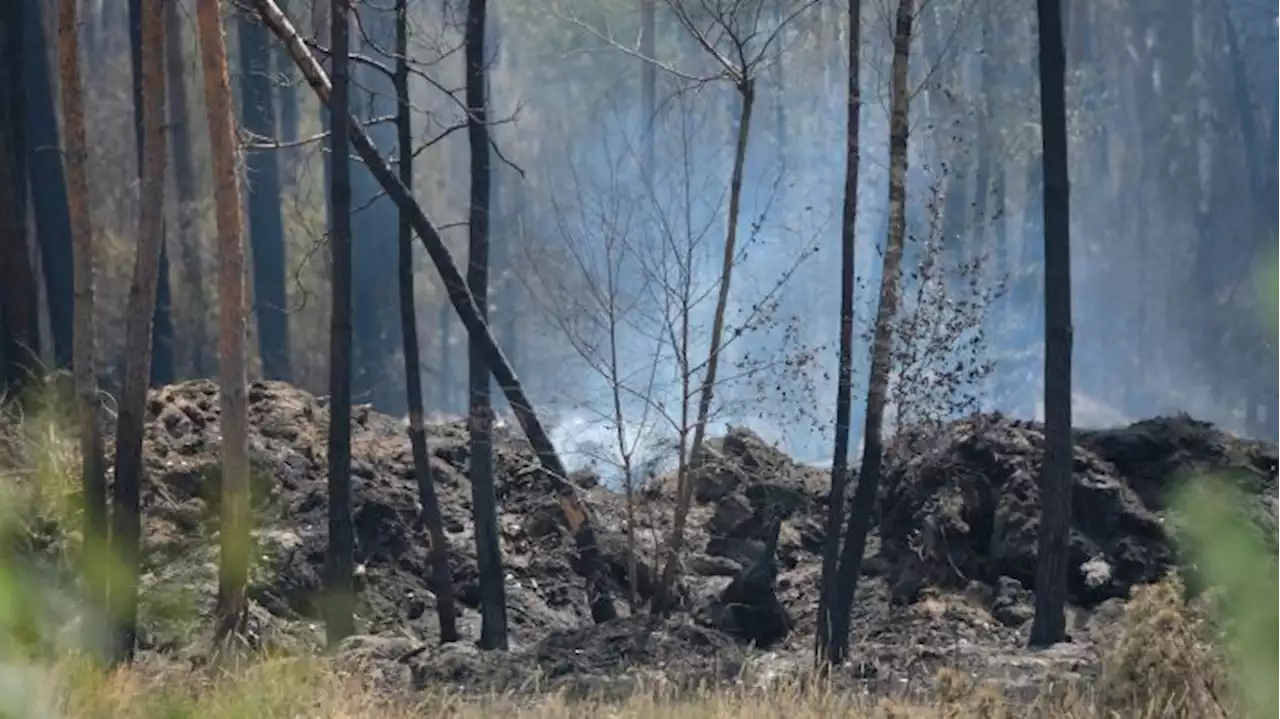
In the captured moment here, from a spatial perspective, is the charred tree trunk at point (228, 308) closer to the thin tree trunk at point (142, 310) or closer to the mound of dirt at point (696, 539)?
the thin tree trunk at point (142, 310)

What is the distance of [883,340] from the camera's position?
12758mm

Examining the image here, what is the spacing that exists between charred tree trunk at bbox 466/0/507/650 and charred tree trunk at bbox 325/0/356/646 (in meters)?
1.36

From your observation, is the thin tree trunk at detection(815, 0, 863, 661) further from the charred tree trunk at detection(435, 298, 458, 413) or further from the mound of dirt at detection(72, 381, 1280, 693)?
the charred tree trunk at detection(435, 298, 458, 413)

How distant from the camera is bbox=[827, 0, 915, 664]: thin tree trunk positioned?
12.5 metres

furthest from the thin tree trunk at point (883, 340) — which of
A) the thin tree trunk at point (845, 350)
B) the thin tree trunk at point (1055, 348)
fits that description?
the thin tree trunk at point (1055, 348)

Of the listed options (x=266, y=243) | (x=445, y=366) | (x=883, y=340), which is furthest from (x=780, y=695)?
(x=266, y=243)

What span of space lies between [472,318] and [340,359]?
1574mm

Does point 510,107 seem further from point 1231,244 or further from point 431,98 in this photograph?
point 1231,244

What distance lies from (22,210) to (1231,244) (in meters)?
21.2

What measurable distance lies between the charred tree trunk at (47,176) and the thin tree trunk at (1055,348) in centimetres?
1662

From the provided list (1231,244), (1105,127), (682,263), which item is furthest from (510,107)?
(682,263)

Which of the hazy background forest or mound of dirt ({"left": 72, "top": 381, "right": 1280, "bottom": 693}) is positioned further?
the hazy background forest

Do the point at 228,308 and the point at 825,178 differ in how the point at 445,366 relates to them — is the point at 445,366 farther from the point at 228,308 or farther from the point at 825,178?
the point at 228,308

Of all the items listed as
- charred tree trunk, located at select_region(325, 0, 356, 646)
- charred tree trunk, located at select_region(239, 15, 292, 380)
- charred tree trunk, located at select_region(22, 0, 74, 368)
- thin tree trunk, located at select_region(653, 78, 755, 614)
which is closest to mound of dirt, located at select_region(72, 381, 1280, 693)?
thin tree trunk, located at select_region(653, 78, 755, 614)
